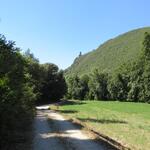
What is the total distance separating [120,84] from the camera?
13100 cm

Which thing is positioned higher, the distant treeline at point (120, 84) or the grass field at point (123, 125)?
the distant treeline at point (120, 84)

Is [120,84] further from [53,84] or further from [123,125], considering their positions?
[123,125]

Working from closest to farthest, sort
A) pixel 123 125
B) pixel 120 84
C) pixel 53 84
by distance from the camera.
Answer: pixel 123 125, pixel 53 84, pixel 120 84

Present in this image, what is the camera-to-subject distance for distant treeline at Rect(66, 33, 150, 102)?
109 metres

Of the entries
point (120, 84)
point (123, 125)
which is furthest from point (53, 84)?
point (123, 125)

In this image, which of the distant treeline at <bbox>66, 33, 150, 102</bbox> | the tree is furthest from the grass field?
the distant treeline at <bbox>66, 33, 150, 102</bbox>

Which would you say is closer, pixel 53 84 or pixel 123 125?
pixel 123 125

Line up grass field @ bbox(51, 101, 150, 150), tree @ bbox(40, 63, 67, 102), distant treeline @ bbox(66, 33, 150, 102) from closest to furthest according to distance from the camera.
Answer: grass field @ bbox(51, 101, 150, 150), tree @ bbox(40, 63, 67, 102), distant treeline @ bbox(66, 33, 150, 102)

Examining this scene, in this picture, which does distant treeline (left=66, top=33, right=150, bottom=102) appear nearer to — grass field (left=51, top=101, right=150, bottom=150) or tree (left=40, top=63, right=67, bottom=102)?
tree (left=40, top=63, right=67, bottom=102)

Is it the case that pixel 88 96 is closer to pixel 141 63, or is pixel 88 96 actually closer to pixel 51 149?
pixel 141 63

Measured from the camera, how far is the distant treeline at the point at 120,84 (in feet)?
359

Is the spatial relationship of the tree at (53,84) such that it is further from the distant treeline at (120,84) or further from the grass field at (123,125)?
the grass field at (123,125)

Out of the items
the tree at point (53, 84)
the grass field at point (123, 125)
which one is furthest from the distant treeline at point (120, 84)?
the grass field at point (123, 125)

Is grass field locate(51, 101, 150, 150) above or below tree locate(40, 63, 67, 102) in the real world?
below
